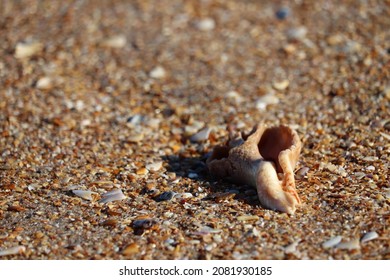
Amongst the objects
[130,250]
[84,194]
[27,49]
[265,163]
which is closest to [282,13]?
[27,49]

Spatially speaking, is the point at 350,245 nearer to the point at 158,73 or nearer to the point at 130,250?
the point at 130,250

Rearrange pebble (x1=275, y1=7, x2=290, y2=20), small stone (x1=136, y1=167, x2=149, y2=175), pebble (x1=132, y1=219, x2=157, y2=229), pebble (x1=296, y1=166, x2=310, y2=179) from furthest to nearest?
pebble (x1=275, y1=7, x2=290, y2=20)
small stone (x1=136, y1=167, x2=149, y2=175)
pebble (x1=296, y1=166, x2=310, y2=179)
pebble (x1=132, y1=219, x2=157, y2=229)

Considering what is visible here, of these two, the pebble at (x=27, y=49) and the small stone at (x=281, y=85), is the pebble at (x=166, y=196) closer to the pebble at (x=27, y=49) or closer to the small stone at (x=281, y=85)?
the small stone at (x=281, y=85)

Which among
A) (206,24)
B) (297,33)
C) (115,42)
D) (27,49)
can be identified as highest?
(297,33)

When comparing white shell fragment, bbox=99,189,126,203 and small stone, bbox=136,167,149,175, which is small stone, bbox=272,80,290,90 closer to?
small stone, bbox=136,167,149,175

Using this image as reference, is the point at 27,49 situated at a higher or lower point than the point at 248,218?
lower

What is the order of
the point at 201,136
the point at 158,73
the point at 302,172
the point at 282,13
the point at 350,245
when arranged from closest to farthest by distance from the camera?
1. the point at 350,245
2. the point at 302,172
3. the point at 201,136
4. the point at 158,73
5. the point at 282,13

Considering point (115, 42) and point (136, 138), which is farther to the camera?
A: point (115, 42)

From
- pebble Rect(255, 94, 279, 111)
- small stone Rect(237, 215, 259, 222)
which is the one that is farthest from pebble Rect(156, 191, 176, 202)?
pebble Rect(255, 94, 279, 111)
